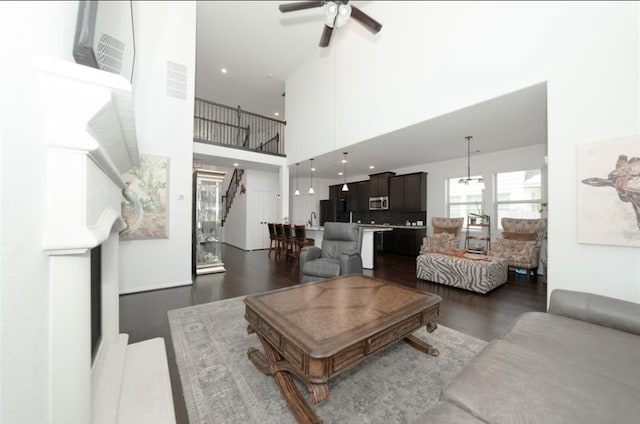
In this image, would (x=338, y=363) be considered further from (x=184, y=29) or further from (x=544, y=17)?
(x=184, y=29)

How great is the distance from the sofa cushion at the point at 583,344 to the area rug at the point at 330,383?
1.99 ft

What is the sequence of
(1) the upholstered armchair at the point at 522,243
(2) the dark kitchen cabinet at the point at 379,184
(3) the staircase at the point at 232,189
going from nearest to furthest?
(1) the upholstered armchair at the point at 522,243 → (2) the dark kitchen cabinet at the point at 379,184 → (3) the staircase at the point at 232,189

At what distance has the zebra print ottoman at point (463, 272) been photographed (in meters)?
3.64

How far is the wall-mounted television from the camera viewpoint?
0.84 meters

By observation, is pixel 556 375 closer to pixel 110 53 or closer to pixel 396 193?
pixel 110 53

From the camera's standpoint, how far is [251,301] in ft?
6.32

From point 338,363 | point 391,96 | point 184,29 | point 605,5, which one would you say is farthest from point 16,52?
point 184,29

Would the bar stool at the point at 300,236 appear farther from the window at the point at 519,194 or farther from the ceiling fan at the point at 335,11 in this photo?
the window at the point at 519,194

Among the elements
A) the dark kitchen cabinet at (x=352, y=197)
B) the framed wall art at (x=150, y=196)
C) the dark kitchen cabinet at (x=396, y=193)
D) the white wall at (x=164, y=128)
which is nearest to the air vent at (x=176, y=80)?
the white wall at (x=164, y=128)

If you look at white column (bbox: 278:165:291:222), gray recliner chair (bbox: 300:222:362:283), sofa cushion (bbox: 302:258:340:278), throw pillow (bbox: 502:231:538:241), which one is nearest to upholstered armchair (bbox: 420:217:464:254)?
throw pillow (bbox: 502:231:538:241)

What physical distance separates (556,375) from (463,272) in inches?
114

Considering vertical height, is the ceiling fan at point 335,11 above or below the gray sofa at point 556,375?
above

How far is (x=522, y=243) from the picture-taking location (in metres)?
4.71

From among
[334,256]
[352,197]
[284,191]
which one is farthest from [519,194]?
[284,191]
